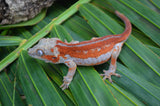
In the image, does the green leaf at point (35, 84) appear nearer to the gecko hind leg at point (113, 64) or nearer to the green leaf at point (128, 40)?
the gecko hind leg at point (113, 64)

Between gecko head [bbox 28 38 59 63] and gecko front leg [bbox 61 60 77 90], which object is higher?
gecko head [bbox 28 38 59 63]

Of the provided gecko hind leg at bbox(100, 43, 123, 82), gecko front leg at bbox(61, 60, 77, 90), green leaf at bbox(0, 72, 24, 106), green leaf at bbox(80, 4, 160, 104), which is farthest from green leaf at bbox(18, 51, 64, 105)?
green leaf at bbox(80, 4, 160, 104)

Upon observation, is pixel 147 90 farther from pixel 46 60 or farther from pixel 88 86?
pixel 46 60

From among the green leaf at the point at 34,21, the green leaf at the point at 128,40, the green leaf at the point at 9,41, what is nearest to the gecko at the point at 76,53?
the green leaf at the point at 128,40

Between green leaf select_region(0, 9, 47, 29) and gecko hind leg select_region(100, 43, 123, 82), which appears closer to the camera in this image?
gecko hind leg select_region(100, 43, 123, 82)

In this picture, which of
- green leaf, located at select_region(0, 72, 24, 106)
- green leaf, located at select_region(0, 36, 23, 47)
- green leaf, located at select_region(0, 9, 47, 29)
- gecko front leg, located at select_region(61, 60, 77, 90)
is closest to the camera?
gecko front leg, located at select_region(61, 60, 77, 90)

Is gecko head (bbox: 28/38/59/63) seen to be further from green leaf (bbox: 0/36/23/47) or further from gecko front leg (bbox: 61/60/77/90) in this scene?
green leaf (bbox: 0/36/23/47)

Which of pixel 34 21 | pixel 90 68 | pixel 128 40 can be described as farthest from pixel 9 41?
pixel 128 40
